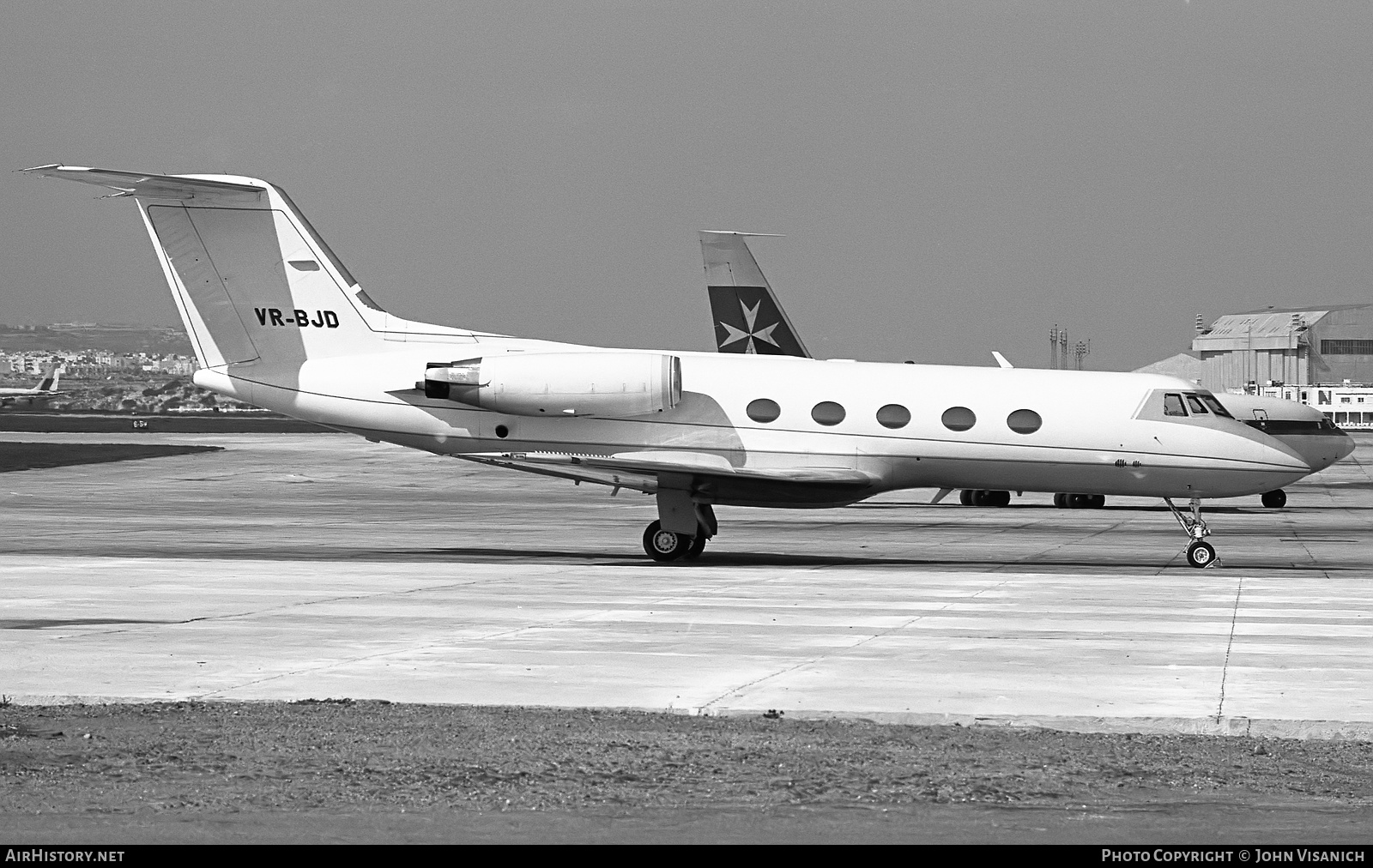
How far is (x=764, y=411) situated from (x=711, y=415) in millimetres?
850

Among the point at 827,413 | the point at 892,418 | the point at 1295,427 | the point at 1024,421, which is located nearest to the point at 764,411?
the point at 827,413

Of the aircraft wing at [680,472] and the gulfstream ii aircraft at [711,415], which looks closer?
the aircraft wing at [680,472]

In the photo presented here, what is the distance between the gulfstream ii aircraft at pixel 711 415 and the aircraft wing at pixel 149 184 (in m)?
0.05

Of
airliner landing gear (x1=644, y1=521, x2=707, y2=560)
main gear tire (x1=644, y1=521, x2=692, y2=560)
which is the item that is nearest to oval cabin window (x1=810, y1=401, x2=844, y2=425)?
airliner landing gear (x1=644, y1=521, x2=707, y2=560)

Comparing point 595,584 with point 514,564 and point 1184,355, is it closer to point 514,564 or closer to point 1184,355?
point 514,564

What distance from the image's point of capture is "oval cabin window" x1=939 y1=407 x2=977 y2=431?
24.6 m

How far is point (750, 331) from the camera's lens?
44281 millimetres

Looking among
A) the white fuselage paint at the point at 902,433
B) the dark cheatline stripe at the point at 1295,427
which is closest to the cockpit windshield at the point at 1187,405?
the white fuselage paint at the point at 902,433

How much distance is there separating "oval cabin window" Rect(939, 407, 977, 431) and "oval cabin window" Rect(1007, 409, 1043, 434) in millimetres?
569

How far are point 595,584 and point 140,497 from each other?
88.0 feet

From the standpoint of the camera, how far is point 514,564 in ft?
76.7

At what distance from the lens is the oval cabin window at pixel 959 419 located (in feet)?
80.7

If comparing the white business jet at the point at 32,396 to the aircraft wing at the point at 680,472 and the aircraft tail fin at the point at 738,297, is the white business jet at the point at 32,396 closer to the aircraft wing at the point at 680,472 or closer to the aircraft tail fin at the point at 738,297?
the aircraft tail fin at the point at 738,297

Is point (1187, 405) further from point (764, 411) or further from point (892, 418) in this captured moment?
point (764, 411)
